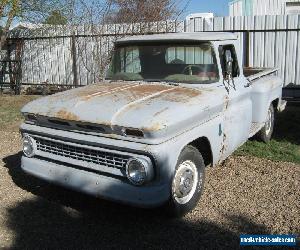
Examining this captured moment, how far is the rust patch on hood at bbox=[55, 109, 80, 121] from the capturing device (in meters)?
4.14

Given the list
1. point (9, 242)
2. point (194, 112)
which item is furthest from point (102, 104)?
point (9, 242)

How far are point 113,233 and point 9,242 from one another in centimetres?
98

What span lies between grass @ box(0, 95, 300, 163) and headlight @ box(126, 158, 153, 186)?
10.1 ft

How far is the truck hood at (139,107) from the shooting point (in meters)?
3.88

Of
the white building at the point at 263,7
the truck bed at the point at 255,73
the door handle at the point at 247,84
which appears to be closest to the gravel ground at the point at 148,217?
the door handle at the point at 247,84

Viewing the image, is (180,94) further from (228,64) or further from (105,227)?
(105,227)

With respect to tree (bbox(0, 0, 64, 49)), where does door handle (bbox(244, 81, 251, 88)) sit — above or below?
below

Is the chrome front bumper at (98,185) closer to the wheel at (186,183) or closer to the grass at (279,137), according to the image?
the wheel at (186,183)

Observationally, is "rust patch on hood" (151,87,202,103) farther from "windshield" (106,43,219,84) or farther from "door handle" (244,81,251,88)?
"door handle" (244,81,251,88)

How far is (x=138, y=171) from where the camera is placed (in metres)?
3.88

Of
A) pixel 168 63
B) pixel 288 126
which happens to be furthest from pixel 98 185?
pixel 288 126

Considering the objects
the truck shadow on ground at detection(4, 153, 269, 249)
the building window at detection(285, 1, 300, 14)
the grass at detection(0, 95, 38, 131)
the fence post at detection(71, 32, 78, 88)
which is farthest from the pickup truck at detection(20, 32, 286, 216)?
the building window at detection(285, 1, 300, 14)

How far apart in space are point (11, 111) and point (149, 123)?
25.8 ft

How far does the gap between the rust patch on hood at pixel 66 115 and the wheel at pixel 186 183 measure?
110 centimetres
